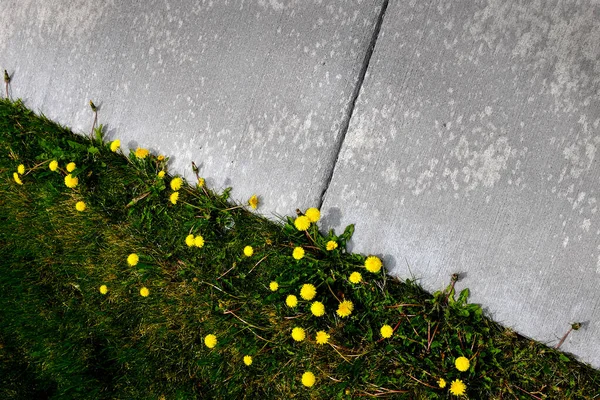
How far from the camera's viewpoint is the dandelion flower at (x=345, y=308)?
209cm

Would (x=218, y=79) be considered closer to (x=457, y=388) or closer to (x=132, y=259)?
(x=132, y=259)

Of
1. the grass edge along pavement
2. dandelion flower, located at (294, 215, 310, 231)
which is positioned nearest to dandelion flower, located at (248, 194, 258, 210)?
the grass edge along pavement

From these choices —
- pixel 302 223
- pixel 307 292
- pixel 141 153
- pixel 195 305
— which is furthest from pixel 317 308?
pixel 141 153

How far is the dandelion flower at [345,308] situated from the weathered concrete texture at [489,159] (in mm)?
262

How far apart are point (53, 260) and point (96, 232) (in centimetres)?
34

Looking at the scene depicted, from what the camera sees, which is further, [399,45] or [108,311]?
[108,311]

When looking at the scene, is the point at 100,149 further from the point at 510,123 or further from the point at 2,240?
the point at 510,123

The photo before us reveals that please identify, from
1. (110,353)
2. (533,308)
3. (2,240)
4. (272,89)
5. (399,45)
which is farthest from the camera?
(2,240)

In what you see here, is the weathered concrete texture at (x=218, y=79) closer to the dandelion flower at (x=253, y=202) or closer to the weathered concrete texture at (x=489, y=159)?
the dandelion flower at (x=253, y=202)

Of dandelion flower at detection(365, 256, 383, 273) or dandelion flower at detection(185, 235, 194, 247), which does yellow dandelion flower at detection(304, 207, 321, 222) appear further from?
dandelion flower at detection(185, 235, 194, 247)

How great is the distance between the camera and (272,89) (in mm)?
2328

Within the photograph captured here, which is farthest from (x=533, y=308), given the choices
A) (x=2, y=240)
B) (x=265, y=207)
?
(x=2, y=240)

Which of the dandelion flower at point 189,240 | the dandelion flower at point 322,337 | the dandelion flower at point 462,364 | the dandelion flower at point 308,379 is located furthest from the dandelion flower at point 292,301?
the dandelion flower at point 462,364

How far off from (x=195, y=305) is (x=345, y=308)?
80 cm
